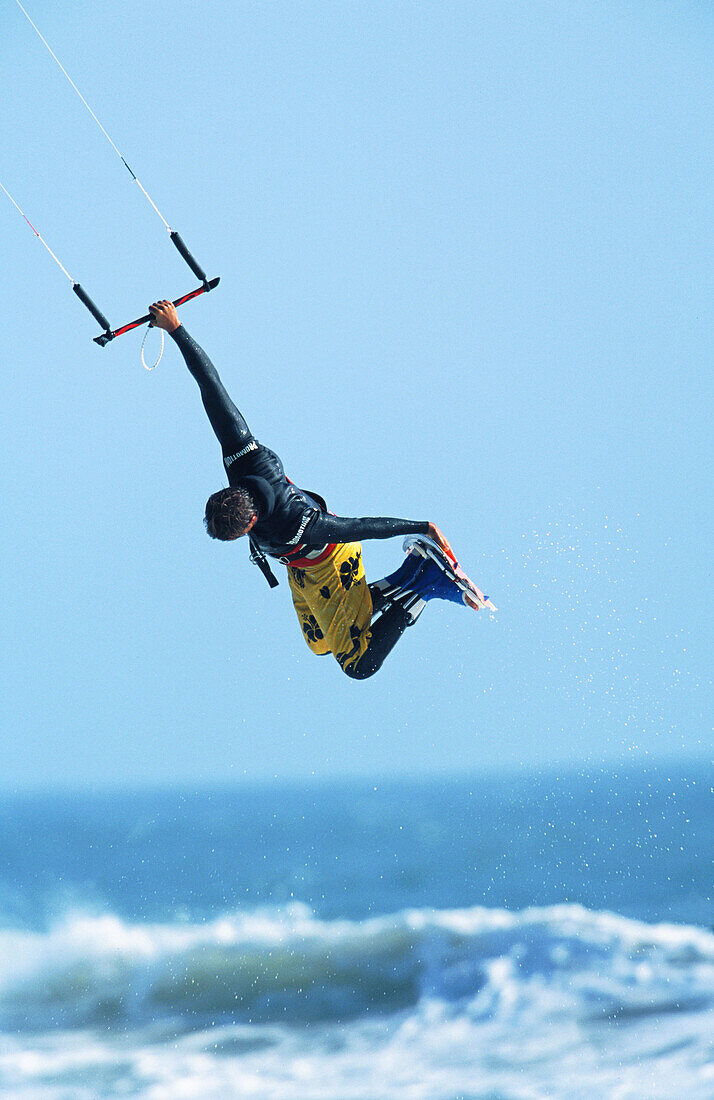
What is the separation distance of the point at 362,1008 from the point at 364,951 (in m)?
1.96

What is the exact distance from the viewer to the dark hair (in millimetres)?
6641

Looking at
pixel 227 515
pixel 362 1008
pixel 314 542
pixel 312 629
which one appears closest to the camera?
pixel 227 515

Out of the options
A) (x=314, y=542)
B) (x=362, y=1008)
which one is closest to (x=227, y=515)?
(x=314, y=542)

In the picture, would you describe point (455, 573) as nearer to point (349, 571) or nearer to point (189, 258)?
point (349, 571)

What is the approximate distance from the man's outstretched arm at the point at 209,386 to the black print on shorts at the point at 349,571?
3.82 ft

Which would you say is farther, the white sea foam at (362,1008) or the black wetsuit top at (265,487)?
the white sea foam at (362,1008)

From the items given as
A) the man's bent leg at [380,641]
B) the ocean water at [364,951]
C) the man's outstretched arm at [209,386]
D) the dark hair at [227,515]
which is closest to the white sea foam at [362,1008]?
the ocean water at [364,951]

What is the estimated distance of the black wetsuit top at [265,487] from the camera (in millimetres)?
6922

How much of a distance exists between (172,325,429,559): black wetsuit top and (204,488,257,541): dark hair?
217mm

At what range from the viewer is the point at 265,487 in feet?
22.7

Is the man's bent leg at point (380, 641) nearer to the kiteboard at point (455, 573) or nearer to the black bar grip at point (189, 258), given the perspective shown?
the kiteboard at point (455, 573)

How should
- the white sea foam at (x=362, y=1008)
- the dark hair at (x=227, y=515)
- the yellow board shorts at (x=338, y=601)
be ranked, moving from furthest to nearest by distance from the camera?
the white sea foam at (x=362, y=1008), the yellow board shorts at (x=338, y=601), the dark hair at (x=227, y=515)

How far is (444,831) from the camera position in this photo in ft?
75.1

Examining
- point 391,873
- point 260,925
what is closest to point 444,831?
point 391,873
